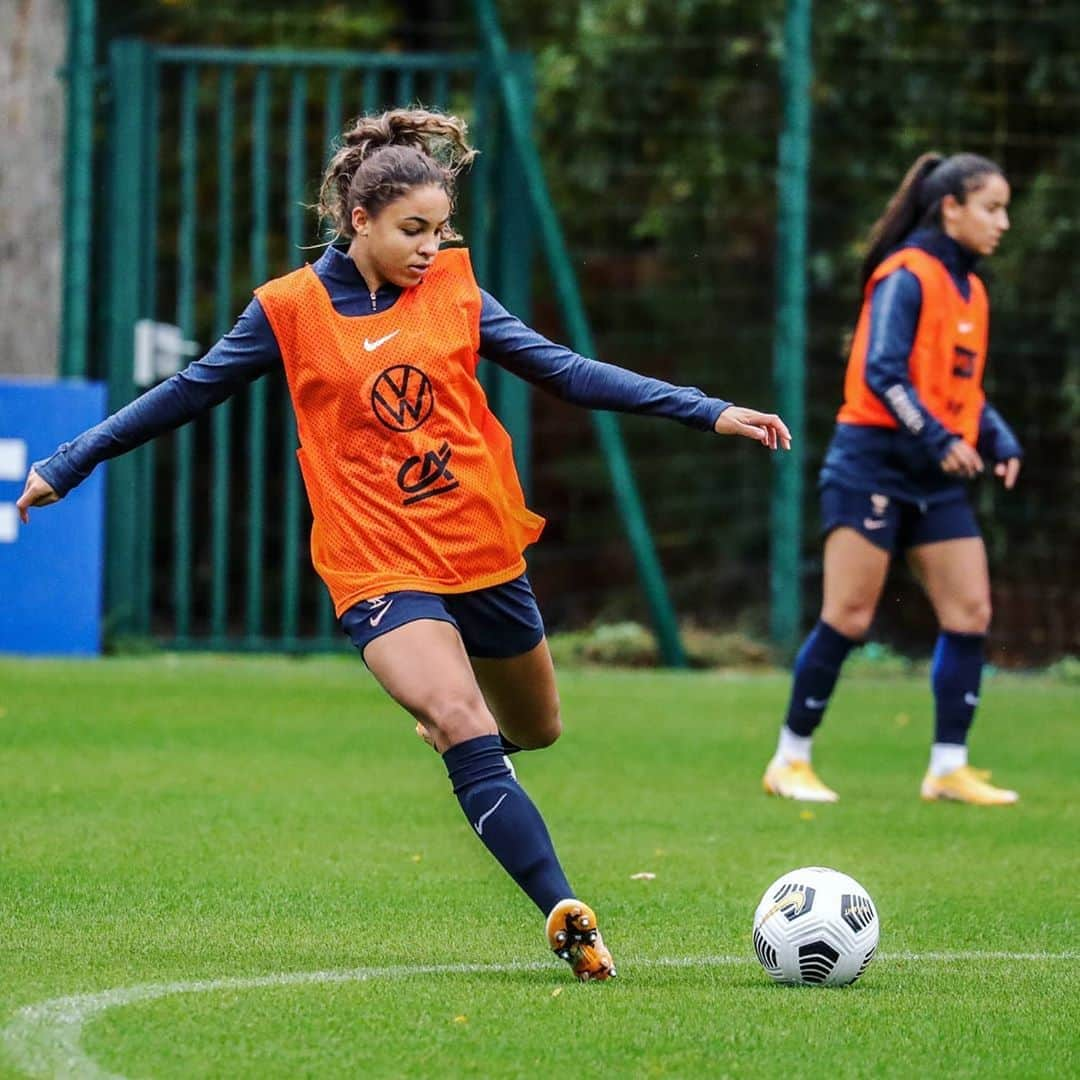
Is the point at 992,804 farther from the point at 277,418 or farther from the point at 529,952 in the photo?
the point at 277,418

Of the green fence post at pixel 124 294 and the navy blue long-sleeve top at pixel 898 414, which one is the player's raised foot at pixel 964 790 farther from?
the green fence post at pixel 124 294

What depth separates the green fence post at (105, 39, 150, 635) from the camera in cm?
1339

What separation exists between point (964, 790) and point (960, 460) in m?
1.25

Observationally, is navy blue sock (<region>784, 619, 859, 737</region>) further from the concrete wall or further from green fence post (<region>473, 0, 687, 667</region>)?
the concrete wall

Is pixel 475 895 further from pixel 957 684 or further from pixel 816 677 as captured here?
pixel 957 684

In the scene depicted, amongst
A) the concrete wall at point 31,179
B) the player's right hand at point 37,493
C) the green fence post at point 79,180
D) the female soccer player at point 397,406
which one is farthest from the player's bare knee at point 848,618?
the concrete wall at point 31,179

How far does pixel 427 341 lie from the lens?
548cm

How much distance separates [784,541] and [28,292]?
4.71m

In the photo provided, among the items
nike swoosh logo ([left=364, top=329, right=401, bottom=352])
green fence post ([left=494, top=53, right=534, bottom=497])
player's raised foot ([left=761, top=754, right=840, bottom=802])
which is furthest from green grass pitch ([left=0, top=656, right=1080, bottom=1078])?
green fence post ([left=494, top=53, right=534, bottom=497])

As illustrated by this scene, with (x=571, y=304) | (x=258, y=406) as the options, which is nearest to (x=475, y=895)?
(x=571, y=304)

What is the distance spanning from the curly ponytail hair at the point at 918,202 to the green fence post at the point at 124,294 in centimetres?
581

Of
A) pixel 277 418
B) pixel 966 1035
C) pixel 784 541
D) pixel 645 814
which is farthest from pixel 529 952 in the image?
pixel 277 418

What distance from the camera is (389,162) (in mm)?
5492

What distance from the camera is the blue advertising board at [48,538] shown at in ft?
41.3
